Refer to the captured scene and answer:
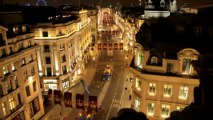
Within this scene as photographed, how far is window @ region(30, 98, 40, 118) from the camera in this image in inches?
2039

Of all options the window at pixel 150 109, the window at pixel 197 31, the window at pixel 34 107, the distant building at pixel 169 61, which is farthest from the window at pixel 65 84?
the window at pixel 197 31

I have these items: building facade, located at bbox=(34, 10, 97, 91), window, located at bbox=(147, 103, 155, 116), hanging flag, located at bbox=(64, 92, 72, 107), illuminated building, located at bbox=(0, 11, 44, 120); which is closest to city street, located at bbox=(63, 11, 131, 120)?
building facade, located at bbox=(34, 10, 97, 91)

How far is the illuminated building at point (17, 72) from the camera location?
1656 inches

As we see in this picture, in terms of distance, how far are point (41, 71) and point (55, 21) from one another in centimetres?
1519

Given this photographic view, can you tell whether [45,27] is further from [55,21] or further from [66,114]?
[66,114]

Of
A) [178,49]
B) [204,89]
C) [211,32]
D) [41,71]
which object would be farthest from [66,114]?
[204,89]

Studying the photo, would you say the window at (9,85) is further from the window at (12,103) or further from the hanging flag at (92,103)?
the hanging flag at (92,103)

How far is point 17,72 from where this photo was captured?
45656mm

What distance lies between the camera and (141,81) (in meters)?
40.9

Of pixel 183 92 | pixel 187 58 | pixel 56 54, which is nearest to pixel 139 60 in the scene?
pixel 187 58

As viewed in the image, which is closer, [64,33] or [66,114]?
[66,114]

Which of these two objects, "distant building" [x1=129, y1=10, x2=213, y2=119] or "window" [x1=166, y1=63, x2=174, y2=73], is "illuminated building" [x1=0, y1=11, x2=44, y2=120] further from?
"window" [x1=166, y1=63, x2=174, y2=73]

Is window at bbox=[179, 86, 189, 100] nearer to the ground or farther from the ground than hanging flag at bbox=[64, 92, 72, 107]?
farther from the ground

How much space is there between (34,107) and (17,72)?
1151 cm
